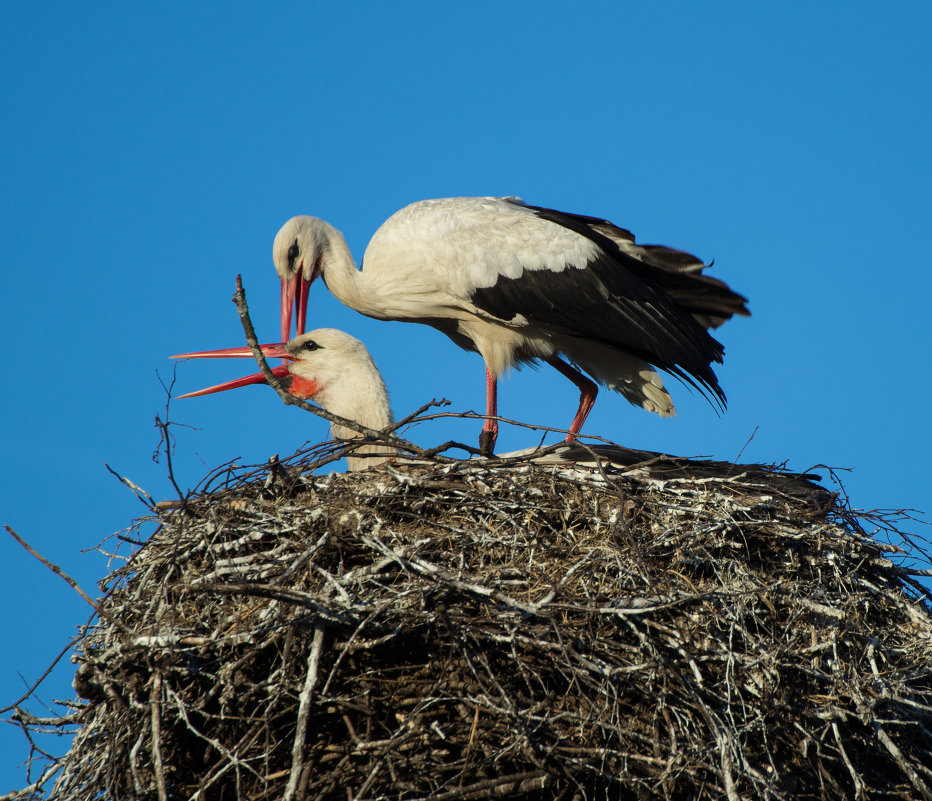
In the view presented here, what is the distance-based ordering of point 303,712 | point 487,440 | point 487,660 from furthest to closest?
point 487,440, point 487,660, point 303,712

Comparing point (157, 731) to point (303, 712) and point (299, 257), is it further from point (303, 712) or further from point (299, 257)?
point (299, 257)

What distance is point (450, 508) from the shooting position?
163 inches

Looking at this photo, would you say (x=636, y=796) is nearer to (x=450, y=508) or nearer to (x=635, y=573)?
(x=635, y=573)

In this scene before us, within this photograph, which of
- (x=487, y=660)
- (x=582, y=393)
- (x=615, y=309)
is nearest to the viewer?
(x=487, y=660)

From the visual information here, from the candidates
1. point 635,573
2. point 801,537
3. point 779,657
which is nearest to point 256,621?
point 635,573

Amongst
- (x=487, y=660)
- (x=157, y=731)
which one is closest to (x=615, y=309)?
(x=487, y=660)

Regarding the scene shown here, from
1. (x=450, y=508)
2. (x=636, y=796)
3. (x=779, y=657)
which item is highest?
(x=450, y=508)

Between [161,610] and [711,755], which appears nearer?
[711,755]

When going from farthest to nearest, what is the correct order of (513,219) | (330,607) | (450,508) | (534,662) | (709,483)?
(513,219) → (709,483) → (450,508) → (534,662) → (330,607)

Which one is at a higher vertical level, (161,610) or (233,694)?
(161,610)

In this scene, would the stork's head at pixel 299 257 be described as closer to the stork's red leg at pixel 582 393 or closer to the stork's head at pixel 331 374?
the stork's head at pixel 331 374

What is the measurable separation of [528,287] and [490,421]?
31.9 inches

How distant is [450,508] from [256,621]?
0.88m

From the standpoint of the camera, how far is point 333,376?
5.59 meters
